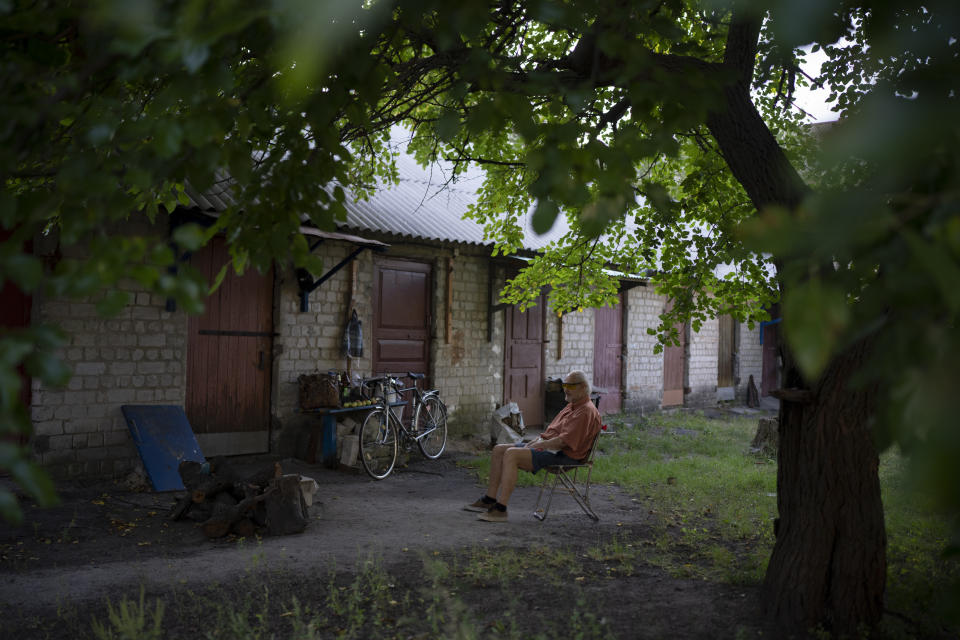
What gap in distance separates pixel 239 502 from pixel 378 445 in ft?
9.62

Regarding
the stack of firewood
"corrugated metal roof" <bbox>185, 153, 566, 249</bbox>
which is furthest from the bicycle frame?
the stack of firewood

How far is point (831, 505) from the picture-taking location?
3689 millimetres

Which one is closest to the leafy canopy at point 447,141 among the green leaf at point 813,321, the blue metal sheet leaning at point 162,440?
the green leaf at point 813,321

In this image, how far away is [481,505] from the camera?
6.71 m

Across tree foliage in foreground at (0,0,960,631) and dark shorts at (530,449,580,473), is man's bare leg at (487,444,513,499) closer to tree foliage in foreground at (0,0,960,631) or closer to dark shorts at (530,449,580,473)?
dark shorts at (530,449,580,473)

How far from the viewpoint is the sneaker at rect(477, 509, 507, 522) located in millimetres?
6383

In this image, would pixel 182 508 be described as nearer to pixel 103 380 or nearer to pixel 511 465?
pixel 103 380

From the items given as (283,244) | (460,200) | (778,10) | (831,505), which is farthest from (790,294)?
(460,200)

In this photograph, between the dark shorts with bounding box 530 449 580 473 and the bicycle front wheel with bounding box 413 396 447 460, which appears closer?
the dark shorts with bounding box 530 449 580 473

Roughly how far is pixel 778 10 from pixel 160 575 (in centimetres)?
475

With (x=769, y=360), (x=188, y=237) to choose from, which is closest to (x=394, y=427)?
(x=188, y=237)

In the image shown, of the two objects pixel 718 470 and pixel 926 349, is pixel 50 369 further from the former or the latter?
pixel 718 470

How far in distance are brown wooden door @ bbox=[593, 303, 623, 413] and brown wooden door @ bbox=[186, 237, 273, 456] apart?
666 centimetres

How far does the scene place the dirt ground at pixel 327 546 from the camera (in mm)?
4031
